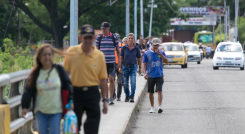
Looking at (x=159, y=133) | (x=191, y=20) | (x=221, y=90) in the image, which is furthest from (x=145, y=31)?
(x=191, y=20)

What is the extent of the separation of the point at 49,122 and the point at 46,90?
1.20 ft

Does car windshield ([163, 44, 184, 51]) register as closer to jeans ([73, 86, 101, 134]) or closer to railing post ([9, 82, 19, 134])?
railing post ([9, 82, 19, 134])

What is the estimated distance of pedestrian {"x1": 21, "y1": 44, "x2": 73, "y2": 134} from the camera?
4.61m

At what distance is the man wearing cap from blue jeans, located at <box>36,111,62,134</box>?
19.4 inches

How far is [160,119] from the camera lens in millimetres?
9227

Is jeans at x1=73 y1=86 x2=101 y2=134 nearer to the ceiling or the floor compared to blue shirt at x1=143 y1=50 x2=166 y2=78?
nearer to the floor

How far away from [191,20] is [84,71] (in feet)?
312

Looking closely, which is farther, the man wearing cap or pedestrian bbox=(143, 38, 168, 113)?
pedestrian bbox=(143, 38, 168, 113)

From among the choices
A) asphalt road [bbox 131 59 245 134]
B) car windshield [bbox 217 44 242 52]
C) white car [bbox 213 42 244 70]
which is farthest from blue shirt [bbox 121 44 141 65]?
car windshield [bbox 217 44 242 52]

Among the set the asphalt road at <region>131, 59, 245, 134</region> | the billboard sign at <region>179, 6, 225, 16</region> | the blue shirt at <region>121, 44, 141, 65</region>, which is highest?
the billboard sign at <region>179, 6, 225, 16</region>

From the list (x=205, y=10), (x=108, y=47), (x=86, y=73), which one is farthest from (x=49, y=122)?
(x=205, y=10)

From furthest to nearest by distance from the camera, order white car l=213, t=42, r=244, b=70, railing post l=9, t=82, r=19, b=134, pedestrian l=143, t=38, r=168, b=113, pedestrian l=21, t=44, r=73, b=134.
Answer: white car l=213, t=42, r=244, b=70, pedestrian l=143, t=38, r=168, b=113, railing post l=9, t=82, r=19, b=134, pedestrian l=21, t=44, r=73, b=134

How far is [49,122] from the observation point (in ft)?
15.5

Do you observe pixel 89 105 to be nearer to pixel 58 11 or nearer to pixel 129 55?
pixel 129 55
